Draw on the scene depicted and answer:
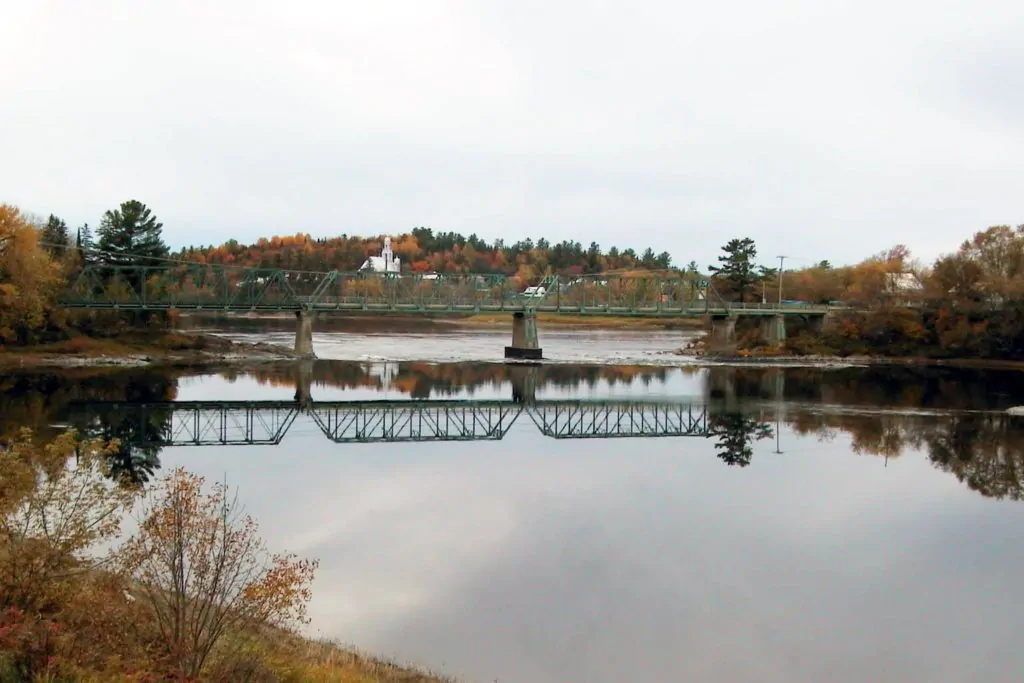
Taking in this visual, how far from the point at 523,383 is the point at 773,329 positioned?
1830 inches

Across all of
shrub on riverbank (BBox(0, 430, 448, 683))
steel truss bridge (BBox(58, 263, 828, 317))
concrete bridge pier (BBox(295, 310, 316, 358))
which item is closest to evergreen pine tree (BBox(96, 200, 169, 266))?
steel truss bridge (BBox(58, 263, 828, 317))

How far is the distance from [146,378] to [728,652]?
184 ft

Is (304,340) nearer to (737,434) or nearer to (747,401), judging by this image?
(747,401)

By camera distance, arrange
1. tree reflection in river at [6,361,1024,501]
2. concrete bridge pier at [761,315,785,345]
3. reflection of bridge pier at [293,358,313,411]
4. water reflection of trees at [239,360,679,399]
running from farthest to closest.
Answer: concrete bridge pier at [761,315,785,345] < water reflection of trees at [239,360,679,399] < reflection of bridge pier at [293,358,313,411] < tree reflection in river at [6,361,1024,501]

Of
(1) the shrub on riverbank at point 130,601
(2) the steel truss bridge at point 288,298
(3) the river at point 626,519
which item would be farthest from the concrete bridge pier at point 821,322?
(1) the shrub on riverbank at point 130,601

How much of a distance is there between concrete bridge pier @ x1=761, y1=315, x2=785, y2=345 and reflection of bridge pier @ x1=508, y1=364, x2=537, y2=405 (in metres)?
34.8

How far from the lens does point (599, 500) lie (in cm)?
3033

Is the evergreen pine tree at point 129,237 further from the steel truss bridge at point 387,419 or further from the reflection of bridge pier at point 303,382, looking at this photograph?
the steel truss bridge at point 387,419

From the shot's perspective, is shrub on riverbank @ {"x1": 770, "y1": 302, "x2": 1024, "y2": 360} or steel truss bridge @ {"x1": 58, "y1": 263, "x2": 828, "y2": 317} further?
shrub on riverbank @ {"x1": 770, "y1": 302, "x2": 1024, "y2": 360}

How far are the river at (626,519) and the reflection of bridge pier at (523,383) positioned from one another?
1057 millimetres

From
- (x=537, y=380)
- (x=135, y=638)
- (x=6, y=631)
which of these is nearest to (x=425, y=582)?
(x=135, y=638)

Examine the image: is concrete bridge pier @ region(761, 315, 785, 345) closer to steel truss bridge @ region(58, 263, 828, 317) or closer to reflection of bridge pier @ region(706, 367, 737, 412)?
steel truss bridge @ region(58, 263, 828, 317)

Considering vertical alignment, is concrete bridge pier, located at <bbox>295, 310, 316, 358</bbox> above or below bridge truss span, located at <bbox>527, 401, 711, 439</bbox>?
above

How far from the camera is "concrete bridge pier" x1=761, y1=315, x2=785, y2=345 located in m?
104
